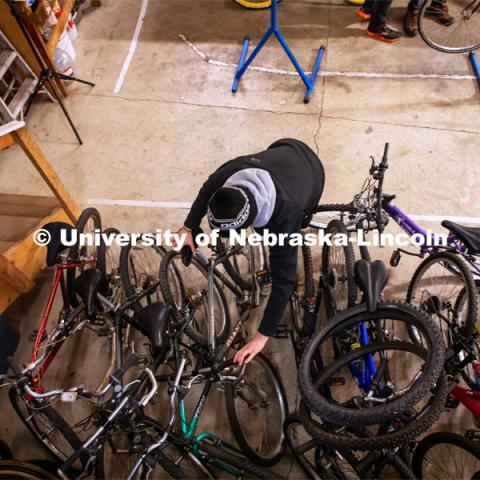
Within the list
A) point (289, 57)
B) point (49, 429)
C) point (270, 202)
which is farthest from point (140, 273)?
point (289, 57)

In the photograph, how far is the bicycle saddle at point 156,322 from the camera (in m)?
2.27

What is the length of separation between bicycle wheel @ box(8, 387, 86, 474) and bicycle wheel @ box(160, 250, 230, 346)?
37.6 inches

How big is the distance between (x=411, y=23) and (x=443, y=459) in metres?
5.19

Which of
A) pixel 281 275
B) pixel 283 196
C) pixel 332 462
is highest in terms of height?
pixel 283 196

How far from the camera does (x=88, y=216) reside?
3229mm

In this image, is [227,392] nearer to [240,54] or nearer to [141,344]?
[141,344]

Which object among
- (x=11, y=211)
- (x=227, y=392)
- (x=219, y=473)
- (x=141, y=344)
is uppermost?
(x=11, y=211)

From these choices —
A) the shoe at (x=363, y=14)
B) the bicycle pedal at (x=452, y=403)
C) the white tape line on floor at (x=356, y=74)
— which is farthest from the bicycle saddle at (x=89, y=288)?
the shoe at (x=363, y=14)

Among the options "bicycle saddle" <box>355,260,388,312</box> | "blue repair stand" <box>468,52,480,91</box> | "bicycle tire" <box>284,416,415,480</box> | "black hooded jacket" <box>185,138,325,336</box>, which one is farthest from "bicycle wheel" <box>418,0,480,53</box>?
"bicycle tire" <box>284,416,415,480</box>

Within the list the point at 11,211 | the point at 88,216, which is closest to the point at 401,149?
the point at 88,216

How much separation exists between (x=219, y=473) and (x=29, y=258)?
91.3 inches

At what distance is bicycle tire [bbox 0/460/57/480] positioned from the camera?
7.12ft

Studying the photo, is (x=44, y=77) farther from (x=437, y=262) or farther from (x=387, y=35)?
(x=437, y=262)

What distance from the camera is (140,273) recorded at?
3.65 meters
